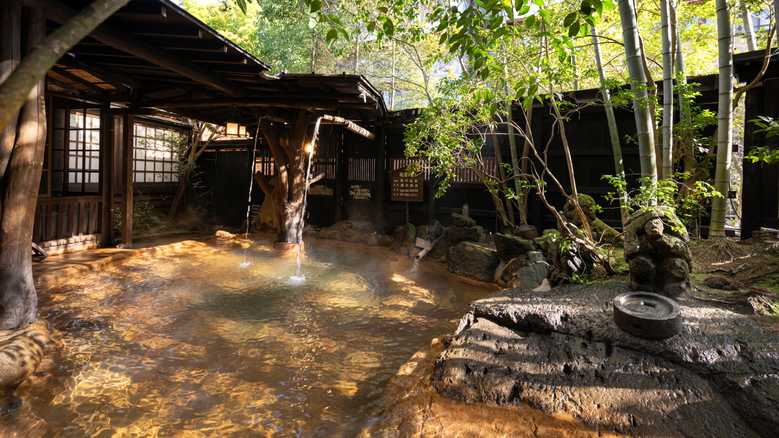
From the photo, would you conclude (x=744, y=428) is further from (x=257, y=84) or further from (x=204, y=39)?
(x=257, y=84)

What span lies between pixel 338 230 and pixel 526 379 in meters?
8.27

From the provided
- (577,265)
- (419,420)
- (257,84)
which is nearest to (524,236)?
(577,265)

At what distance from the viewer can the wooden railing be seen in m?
7.36

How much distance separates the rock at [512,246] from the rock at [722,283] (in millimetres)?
2590

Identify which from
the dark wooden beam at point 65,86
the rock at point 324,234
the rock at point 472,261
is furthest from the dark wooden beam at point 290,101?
the rock at point 324,234

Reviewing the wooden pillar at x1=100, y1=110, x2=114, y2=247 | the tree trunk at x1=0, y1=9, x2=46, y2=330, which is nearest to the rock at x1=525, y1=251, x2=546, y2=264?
A: the tree trunk at x1=0, y1=9, x2=46, y2=330

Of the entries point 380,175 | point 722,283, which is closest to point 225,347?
point 722,283

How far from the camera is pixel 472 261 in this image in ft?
24.1

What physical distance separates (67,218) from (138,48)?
15.6 feet

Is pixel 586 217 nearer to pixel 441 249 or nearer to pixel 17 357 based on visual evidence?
pixel 441 249

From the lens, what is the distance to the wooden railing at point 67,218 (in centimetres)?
736

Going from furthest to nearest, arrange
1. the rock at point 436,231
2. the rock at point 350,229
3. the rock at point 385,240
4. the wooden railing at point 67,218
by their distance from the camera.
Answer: the rock at point 350,229 → the rock at point 385,240 → the rock at point 436,231 → the wooden railing at point 67,218

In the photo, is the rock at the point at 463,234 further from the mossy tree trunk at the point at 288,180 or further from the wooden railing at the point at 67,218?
the wooden railing at the point at 67,218

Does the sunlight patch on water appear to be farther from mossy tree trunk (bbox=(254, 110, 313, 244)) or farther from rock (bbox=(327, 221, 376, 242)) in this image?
rock (bbox=(327, 221, 376, 242))
